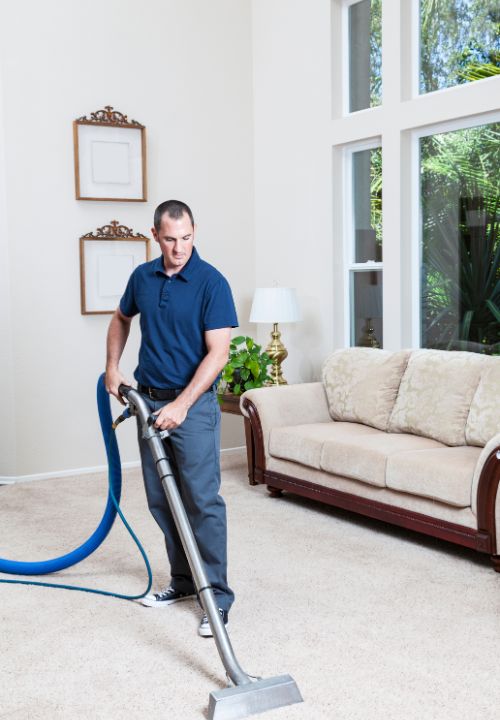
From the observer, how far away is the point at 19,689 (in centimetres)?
259

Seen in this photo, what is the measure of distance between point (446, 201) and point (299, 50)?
1.61 m

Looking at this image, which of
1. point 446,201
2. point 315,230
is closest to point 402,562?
point 446,201

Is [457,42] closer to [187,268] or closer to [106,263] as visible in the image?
[106,263]

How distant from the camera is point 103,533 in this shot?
11.6ft

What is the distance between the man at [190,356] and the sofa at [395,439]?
3.73 feet

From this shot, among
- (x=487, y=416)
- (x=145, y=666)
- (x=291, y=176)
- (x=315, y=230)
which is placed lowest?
(x=145, y=666)

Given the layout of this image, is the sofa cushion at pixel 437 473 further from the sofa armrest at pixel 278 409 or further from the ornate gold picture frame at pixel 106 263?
the ornate gold picture frame at pixel 106 263

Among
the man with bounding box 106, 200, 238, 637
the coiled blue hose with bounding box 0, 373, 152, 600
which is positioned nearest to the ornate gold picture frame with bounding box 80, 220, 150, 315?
the coiled blue hose with bounding box 0, 373, 152, 600

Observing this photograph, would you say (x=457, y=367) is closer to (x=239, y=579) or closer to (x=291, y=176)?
(x=239, y=579)

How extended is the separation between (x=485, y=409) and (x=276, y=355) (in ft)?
6.02

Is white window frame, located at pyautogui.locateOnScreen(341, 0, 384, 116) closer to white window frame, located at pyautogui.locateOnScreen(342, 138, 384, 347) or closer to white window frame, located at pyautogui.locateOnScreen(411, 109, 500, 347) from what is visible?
white window frame, located at pyautogui.locateOnScreen(342, 138, 384, 347)

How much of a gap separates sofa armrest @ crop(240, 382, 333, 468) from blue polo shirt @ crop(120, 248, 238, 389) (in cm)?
194

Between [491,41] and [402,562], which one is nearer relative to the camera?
[402,562]

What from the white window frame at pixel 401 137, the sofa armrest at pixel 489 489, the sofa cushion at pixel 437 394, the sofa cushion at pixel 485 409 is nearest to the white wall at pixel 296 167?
the white window frame at pixel 401 137
